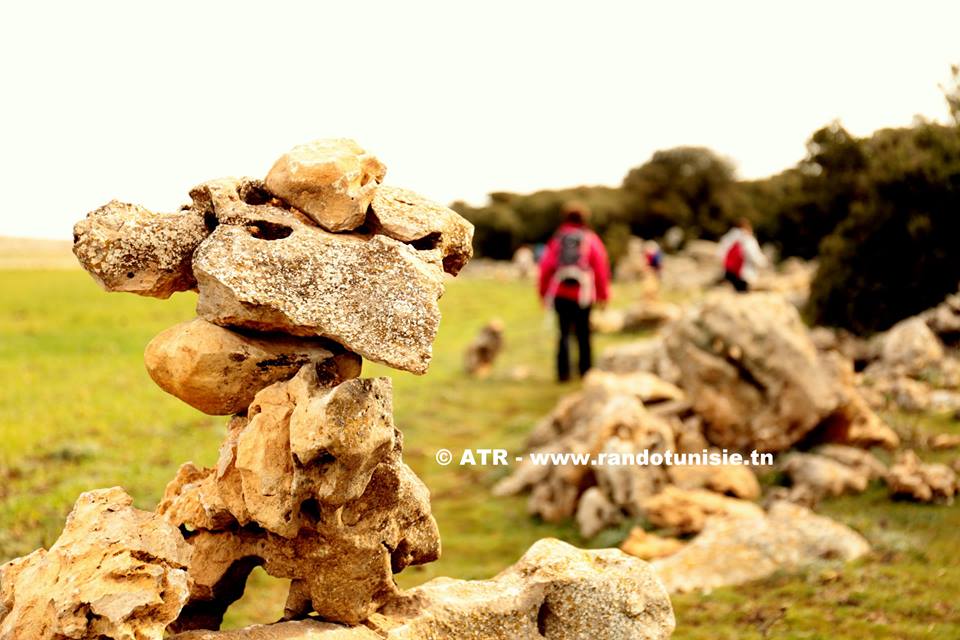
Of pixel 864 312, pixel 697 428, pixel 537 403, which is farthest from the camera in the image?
pixel 864 312

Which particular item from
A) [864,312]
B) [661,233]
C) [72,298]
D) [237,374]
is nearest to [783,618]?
[237,374]

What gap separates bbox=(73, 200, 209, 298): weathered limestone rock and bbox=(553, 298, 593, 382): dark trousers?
14316 mm

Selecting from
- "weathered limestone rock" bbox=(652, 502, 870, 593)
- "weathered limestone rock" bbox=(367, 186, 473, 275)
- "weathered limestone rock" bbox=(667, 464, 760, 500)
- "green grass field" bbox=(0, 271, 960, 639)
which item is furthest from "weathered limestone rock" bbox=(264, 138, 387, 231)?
"weathered limestone rock" bbox=(667, 464, 760, 500)

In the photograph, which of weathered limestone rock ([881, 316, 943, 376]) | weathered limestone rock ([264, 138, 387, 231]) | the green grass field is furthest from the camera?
weathered limestone rock ([881, 316, 943, 376])

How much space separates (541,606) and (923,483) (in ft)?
25.7

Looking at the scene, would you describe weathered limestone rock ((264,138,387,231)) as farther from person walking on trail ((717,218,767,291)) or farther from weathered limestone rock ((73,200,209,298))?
person walking on trail ((717,218,767,291))

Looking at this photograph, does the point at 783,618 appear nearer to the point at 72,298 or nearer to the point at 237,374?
the point at 237,374

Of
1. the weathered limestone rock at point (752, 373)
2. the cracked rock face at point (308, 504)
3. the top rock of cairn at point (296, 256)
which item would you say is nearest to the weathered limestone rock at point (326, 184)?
the top rock of cairn at point (296, 256)

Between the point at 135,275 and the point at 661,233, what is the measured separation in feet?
243

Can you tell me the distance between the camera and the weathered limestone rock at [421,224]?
217 inches

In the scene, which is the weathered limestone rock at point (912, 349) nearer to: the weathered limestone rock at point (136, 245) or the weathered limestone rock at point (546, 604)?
the weathered limestone rock at point (546, 604)

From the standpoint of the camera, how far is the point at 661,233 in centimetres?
7688

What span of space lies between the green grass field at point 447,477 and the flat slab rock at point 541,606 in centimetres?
243

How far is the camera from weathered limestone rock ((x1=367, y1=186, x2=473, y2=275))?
551cm
